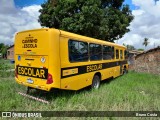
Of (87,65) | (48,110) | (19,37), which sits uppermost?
(19,37)

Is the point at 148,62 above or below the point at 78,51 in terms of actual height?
below

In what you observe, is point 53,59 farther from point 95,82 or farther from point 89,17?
point 89,17

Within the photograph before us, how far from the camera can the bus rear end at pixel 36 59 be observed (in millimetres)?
6543

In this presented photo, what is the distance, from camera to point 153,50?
18.6 m

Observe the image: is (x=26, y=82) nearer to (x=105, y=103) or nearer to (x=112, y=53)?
(x=105, y=103)

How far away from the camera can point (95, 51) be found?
9391 mm

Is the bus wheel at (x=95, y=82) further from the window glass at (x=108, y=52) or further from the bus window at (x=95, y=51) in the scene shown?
the window glass at (x=108, y=52)

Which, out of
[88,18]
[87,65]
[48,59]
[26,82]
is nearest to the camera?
[48,59]

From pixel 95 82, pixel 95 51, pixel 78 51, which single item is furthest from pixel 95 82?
pixel 78 51

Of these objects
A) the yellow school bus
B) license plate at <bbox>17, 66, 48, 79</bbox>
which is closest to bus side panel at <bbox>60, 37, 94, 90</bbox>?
the yellow school bus

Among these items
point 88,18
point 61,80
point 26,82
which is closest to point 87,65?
point 61,80

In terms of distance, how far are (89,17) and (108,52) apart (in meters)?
6.57

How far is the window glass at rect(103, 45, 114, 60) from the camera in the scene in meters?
10.5

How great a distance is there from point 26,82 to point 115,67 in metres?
7.05
